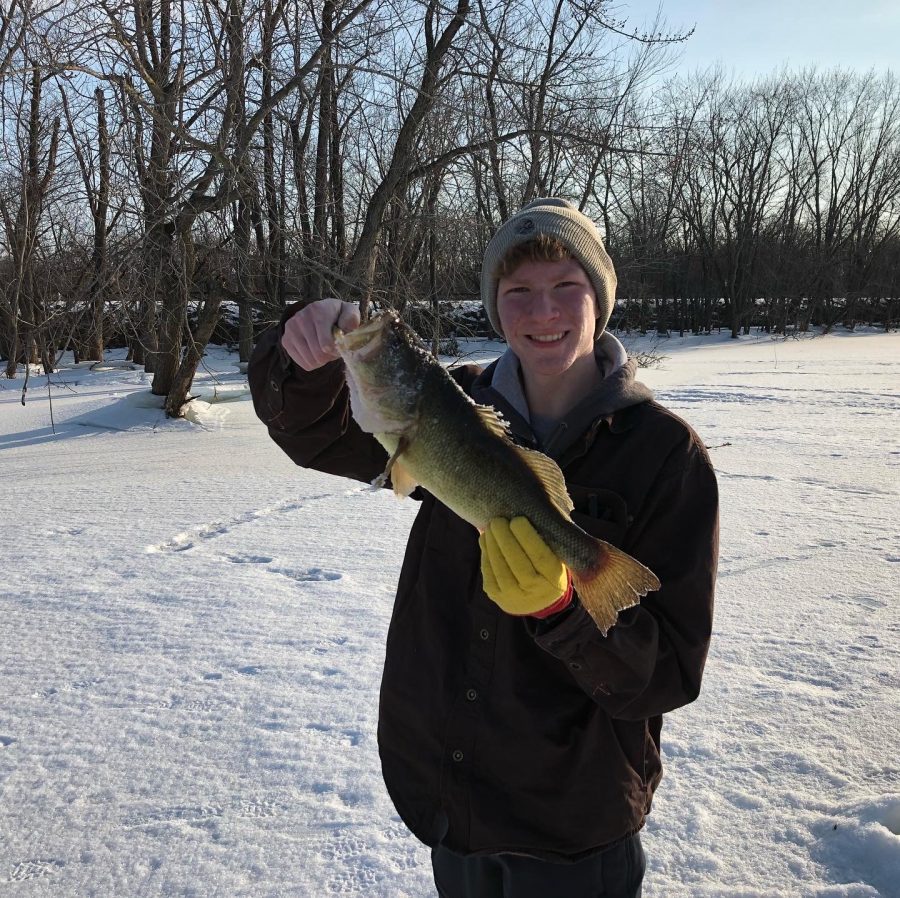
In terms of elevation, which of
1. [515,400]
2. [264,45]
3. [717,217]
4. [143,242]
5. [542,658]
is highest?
[717,217]

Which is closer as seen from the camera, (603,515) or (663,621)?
(663,621)

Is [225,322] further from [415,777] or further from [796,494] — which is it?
[415,777]

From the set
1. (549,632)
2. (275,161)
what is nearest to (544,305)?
(549,632)

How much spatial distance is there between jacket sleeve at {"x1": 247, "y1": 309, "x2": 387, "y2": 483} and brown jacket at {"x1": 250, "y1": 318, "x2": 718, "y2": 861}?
57cm

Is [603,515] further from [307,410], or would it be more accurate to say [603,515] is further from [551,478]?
[307,410]

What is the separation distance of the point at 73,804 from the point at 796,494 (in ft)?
21.8

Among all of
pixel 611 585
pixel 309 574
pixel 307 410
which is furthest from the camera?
pixel 309 574

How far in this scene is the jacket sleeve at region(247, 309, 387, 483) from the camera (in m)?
2.03

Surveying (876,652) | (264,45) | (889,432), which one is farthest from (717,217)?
(876,652)

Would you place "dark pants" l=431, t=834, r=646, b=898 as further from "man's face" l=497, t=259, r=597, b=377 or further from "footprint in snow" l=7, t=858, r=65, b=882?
"footprint in snow" l=7, t=858, r=65, b=882

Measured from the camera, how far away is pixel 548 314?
1816 millimetres

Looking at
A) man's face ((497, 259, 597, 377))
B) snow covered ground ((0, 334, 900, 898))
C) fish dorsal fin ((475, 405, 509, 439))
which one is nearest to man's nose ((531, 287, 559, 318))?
man's face ((497, 259, 597, 377))

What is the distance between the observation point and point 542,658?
5.73ft

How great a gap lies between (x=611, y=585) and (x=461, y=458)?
1.55ft
